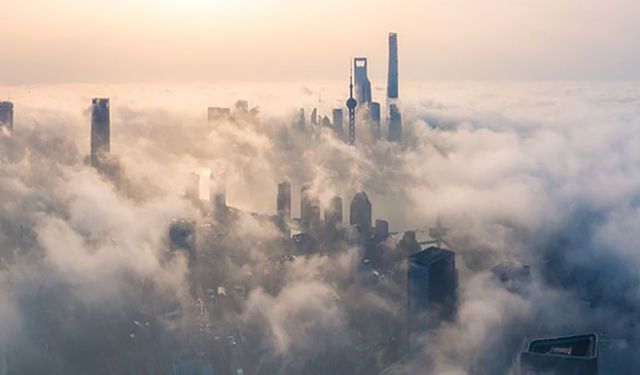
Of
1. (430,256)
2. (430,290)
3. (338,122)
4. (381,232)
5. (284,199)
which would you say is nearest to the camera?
(430,290)

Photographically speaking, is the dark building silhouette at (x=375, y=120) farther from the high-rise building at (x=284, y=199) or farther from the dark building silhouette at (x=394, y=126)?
the high-rise building at (x=284, y=199)

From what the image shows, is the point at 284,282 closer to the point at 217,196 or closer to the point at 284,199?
the point at 284,199

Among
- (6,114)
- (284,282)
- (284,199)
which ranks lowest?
(284,282)

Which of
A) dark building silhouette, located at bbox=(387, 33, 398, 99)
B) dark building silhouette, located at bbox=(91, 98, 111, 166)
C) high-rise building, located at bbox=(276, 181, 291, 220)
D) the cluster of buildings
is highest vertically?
dark building silhouette, located at bbox=(387, 33, 398, 99)

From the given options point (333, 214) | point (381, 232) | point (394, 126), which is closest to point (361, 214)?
point (333, 214)

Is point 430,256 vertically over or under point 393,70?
under

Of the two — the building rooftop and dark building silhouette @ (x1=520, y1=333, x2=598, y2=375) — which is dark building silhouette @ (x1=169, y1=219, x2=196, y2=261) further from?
dark building silhouette @ (x1=520, y1=333, x2=598, y2=375)

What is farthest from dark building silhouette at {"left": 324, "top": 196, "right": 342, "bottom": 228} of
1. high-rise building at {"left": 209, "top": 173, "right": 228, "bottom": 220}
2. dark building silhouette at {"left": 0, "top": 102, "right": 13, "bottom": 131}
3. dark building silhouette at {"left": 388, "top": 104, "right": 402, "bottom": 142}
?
dark building silhouette at {"left": 388, "top": 104, "right": 402, "bottom": 142}
